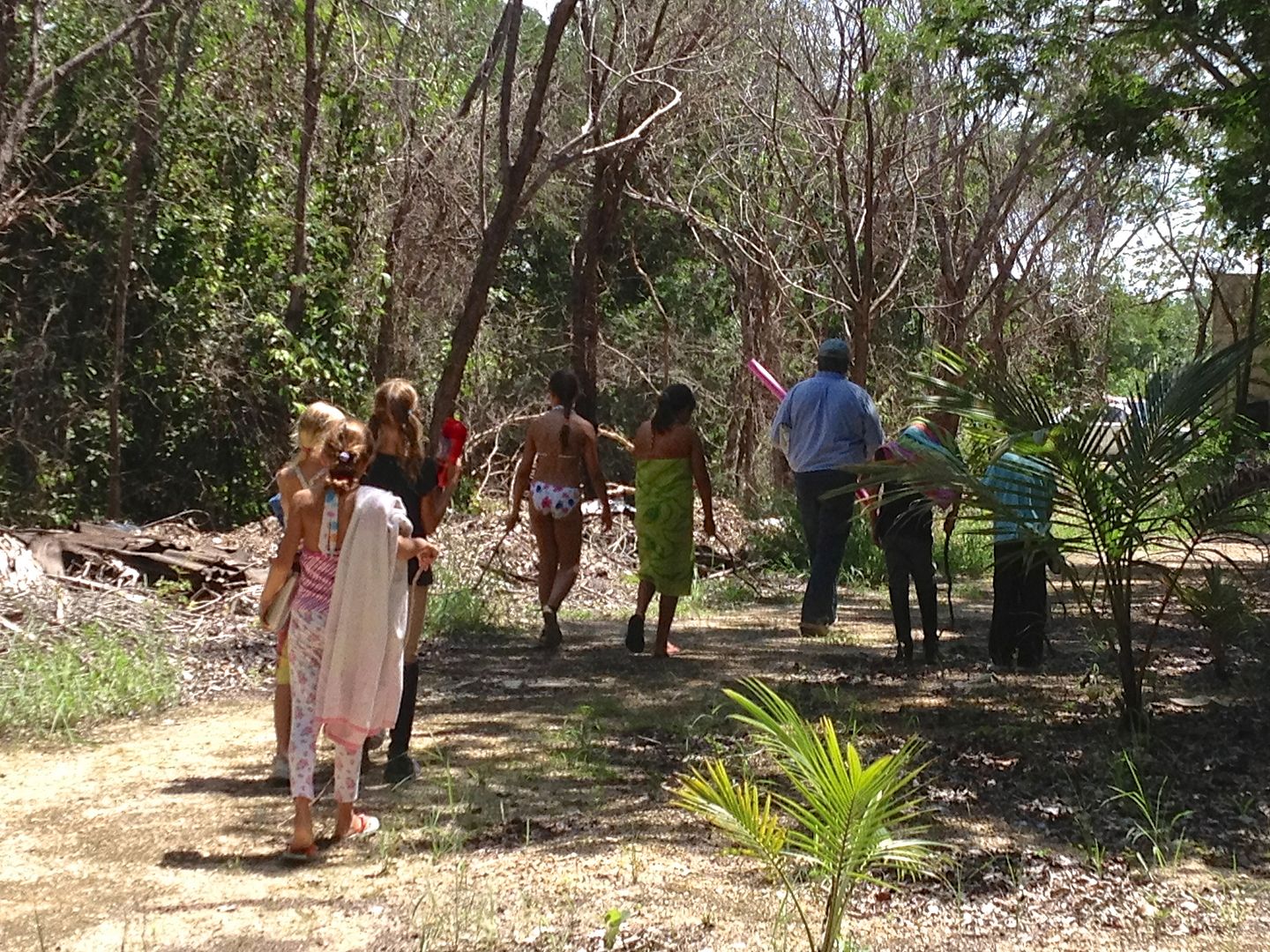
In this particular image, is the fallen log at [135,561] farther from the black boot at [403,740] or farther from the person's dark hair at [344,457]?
the person's dark hair at [344,457]

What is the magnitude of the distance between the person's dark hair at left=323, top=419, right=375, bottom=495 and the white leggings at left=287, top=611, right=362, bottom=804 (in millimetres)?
474

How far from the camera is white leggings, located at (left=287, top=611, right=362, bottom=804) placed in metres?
5.25

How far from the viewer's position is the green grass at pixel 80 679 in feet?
23.9

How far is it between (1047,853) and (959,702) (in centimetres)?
266

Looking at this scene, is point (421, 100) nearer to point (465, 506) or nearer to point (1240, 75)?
point (465, 506)

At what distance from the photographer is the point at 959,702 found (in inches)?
305

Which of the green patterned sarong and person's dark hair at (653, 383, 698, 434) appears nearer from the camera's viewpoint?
person's dark hair at (653, 383, 698, 434)

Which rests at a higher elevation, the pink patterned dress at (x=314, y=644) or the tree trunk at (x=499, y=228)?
the tree trunk at (x=499, y=228)

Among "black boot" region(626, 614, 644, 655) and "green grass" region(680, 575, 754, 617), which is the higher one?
"green grass" region(680, 575, 754, 617)

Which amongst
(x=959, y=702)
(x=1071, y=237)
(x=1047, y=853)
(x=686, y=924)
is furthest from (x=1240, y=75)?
(x=1071, y=237)

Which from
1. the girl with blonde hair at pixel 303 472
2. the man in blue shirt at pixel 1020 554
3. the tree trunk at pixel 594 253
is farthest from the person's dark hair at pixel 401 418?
the tree trunk at pixel 594 253

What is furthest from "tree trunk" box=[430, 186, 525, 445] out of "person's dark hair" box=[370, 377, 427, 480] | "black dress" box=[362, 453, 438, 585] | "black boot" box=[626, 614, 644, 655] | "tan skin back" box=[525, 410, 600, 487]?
"person's dark hair" box=[370, 377, 427, 480]

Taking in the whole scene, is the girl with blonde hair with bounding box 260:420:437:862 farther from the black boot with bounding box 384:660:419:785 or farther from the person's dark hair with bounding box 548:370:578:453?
the person's dark hair with bounding box 548:370:578:453

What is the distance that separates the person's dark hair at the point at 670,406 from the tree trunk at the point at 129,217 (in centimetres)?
801
